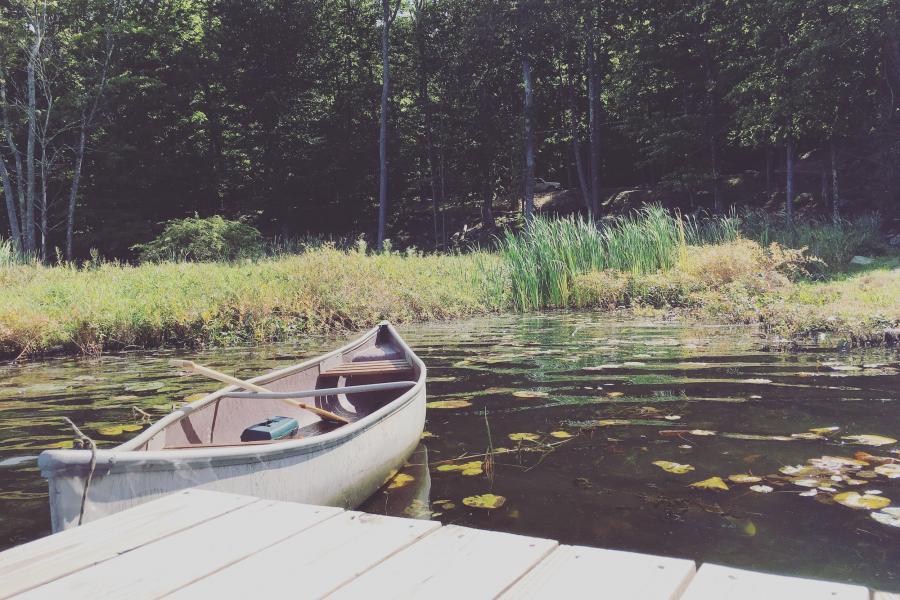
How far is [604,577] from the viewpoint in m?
1.66

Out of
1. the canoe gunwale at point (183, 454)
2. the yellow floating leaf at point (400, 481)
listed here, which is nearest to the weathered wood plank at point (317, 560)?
the canoe gunwale at point (183, 454)

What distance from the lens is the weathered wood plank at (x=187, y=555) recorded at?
1.67m

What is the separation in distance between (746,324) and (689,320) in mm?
877

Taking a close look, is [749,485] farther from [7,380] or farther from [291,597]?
[7,380]

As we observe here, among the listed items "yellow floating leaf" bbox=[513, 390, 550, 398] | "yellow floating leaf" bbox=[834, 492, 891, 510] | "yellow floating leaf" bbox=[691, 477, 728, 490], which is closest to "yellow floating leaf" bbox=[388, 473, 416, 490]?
"yellow floating leaf" bbox=[691, 477, 728, 490]

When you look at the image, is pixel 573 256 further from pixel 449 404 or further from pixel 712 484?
pixel 712 484

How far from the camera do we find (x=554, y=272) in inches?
464

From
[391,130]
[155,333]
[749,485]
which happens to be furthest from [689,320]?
[391,130]

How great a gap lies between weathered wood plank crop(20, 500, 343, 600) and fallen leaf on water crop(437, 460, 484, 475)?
1508 millimetres

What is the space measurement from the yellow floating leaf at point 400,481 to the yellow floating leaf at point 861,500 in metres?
2.17

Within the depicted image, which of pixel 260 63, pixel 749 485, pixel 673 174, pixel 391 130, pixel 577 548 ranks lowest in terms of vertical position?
pixel 749 485

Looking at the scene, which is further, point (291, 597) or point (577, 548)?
point (577, 548)

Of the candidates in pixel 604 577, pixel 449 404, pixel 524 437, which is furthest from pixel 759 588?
pixel 449 404

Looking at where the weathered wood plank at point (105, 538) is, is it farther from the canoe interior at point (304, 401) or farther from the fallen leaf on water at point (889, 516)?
the fallen leaf on water at point (889, 516)
